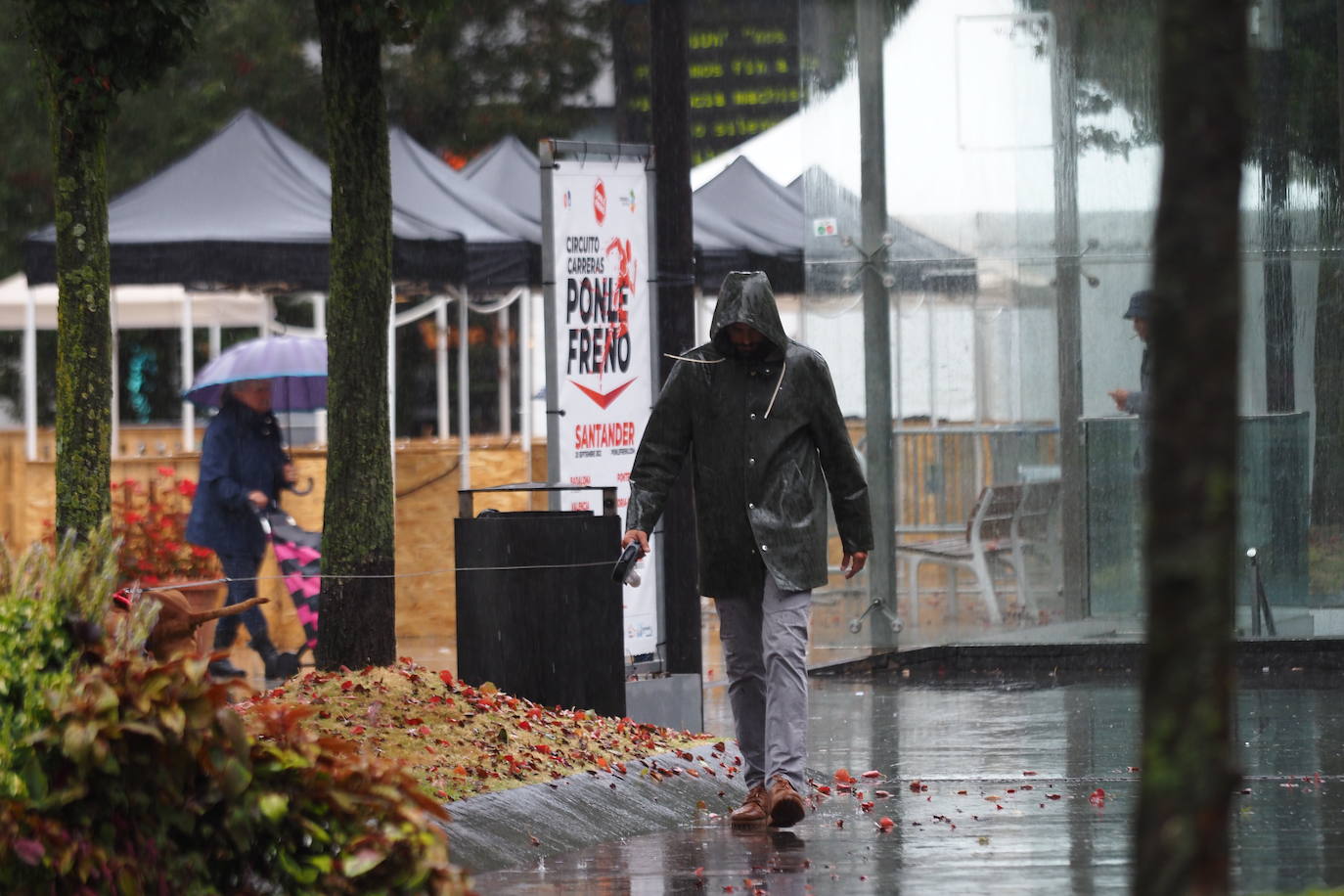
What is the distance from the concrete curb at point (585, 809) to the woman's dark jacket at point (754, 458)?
782 millimetres

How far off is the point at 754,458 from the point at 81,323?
2.36 metres

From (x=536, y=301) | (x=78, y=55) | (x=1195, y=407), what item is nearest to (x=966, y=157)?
(x=78, y=55)

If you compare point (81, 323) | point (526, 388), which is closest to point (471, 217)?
point (526, 388)

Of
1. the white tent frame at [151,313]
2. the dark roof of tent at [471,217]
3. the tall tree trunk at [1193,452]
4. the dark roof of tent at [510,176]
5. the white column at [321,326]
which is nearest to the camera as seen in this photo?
the tall tree trunk at [1193,452]

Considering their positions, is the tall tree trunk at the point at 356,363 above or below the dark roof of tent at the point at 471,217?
below

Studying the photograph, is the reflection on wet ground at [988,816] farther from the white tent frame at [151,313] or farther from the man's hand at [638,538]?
the white tent frame at [151,313]

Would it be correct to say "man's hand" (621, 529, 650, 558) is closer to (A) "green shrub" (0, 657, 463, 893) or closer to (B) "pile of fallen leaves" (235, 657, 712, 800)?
(B) "pile of fallen leaves" (235, 657, 712, 800)

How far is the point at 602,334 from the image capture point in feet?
31.4

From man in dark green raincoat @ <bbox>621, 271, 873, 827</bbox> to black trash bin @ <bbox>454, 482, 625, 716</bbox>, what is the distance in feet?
1.93

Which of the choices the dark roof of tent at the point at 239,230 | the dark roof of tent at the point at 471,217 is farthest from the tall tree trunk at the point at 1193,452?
the dark roof of tent at the point at 471,217

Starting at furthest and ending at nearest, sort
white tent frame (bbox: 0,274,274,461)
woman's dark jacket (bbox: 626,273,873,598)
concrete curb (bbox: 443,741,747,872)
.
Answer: white tent frame (bbox: 0,274,274,461) < woman's dark jacket (bbox: 626,273,873,598) < concrete curb (bbox: 443,741,747,872)

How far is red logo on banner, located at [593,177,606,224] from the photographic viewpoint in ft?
31.5

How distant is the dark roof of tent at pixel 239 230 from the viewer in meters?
15.1

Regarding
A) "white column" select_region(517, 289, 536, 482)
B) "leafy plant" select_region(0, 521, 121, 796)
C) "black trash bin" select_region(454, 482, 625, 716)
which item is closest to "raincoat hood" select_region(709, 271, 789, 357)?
"black trash bin" select_region(454, 482, 625, 716)
